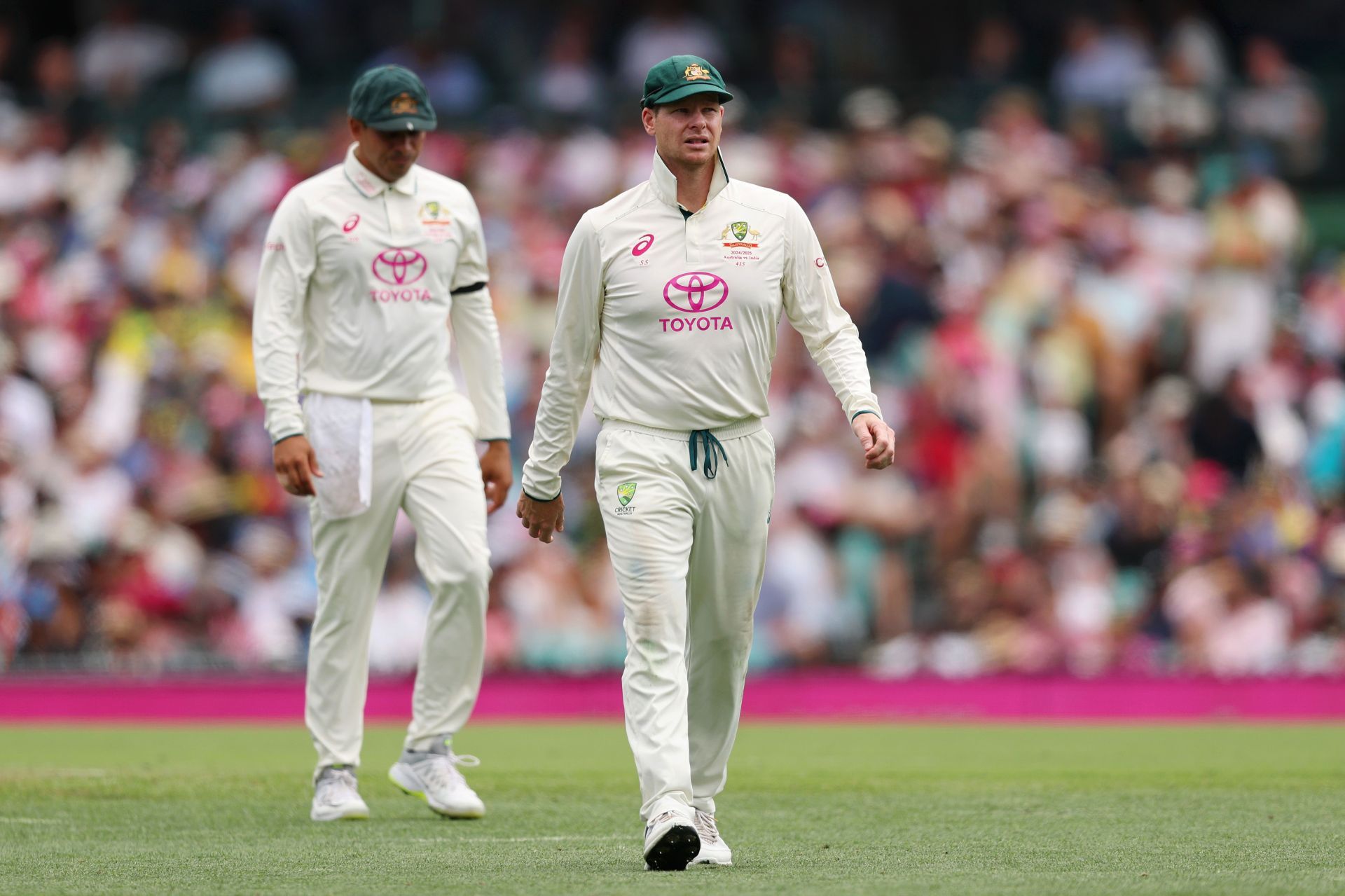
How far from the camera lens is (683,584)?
21.0ft

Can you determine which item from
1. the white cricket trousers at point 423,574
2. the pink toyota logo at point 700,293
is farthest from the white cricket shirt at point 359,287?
the pink toyota logo at point 700,293

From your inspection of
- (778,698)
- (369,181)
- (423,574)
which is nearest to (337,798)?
(423,574)

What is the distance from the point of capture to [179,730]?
13.1 metres

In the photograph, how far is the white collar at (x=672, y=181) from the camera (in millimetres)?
6555

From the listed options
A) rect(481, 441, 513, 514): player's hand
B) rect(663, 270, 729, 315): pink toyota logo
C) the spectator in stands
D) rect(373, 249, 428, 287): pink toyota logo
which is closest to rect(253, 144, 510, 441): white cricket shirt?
rect(373, 249, 428, 287): pink toyota logo

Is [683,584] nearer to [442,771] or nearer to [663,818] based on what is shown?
[663,818]

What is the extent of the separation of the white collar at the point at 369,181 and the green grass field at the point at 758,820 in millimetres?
2371

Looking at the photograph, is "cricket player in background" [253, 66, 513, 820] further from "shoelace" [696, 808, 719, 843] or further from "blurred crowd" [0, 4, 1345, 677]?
"blurred crowd" [0, 4, 1345, 677]

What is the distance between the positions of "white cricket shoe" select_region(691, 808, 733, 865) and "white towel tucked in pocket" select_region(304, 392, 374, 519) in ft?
6.89

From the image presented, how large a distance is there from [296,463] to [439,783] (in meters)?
1.29

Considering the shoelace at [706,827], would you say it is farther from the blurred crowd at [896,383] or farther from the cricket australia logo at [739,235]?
the blurred crowd at [896,383]

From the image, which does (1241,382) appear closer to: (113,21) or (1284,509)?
(1284,509)

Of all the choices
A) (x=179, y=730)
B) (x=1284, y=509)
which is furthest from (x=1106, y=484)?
(x=179, y=730)

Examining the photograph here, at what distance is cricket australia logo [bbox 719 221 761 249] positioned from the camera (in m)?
6.56
